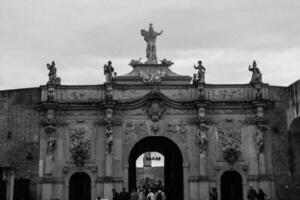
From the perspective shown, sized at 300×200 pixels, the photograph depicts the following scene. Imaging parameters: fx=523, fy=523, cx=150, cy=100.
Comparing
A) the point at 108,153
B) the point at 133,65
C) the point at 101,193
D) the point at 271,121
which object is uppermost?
the point at 133,65

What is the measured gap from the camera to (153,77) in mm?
28109

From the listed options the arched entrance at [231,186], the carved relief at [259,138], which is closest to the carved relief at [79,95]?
the arched entrance at [231,186]

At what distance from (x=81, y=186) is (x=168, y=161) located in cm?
669

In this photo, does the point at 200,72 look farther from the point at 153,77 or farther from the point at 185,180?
the point at 185,180

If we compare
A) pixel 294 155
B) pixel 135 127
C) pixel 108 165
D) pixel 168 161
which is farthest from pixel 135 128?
pixel 294 155

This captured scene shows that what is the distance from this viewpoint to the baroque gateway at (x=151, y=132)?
26875 mm

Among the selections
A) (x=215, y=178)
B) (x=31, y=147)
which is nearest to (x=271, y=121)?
(x=215, y=178)

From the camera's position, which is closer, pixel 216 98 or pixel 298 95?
pixel 298 95

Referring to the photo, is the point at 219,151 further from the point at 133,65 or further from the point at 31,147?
the point at 31,147

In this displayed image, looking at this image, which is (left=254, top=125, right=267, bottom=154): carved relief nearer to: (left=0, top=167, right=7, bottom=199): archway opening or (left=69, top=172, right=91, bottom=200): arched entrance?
(left=69, top=172, right=91, bottom=200): arched entrance

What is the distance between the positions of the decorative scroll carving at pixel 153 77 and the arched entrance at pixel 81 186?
6.01 m

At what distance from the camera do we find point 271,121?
91.5 feet

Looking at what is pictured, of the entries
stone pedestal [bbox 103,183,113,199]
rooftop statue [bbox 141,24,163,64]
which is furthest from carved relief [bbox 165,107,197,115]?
stone pedestal [bbox 103,183,113,199]

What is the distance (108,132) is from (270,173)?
8.68m
